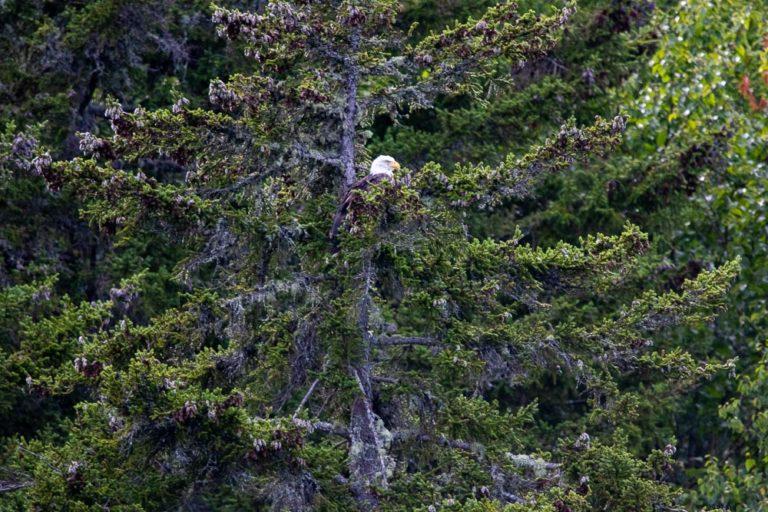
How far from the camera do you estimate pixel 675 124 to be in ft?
51.8

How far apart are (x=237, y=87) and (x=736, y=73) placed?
29.3 feet

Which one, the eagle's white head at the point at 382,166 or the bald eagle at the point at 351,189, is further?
the eagle's white head at the point at 382,166

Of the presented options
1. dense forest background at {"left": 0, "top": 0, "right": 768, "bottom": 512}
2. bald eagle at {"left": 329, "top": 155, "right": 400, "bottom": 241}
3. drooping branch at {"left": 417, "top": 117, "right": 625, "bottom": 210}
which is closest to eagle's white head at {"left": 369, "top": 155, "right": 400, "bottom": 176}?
bald eagle at {"left": 329, "top": 155, "right": 400, "bottom": 241}

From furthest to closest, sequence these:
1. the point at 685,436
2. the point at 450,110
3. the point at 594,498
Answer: the point at 685,436 < the point at 450,110 < the point at 594,498

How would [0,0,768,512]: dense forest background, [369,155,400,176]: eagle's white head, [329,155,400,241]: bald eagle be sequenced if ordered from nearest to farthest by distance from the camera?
[0,0,768,512]: dense forest background, [329,155,400,241]: bald eagle, [369,155,400,176]: eagle's white head

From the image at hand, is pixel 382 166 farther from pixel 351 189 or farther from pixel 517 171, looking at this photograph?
pixel 517 171

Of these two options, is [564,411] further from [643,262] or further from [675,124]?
[675,124]

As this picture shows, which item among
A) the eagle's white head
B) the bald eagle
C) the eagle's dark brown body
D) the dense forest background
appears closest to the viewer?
the dense forest background

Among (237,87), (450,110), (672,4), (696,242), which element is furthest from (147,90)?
(672,4)

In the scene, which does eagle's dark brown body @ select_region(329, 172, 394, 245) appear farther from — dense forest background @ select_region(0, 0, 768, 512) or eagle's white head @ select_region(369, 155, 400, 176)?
eagle's white head @ select_region(369, 155, 400, 176)

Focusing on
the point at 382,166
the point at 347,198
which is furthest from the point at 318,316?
the point at 382,166

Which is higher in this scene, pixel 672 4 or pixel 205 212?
pixel 672 4

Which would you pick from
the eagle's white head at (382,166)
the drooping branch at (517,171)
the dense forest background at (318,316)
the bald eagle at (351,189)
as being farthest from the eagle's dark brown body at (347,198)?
the drooping branch at (517,171)

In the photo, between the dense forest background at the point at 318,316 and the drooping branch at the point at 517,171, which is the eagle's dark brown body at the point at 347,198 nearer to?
the dense forest background at the point at 318,316
